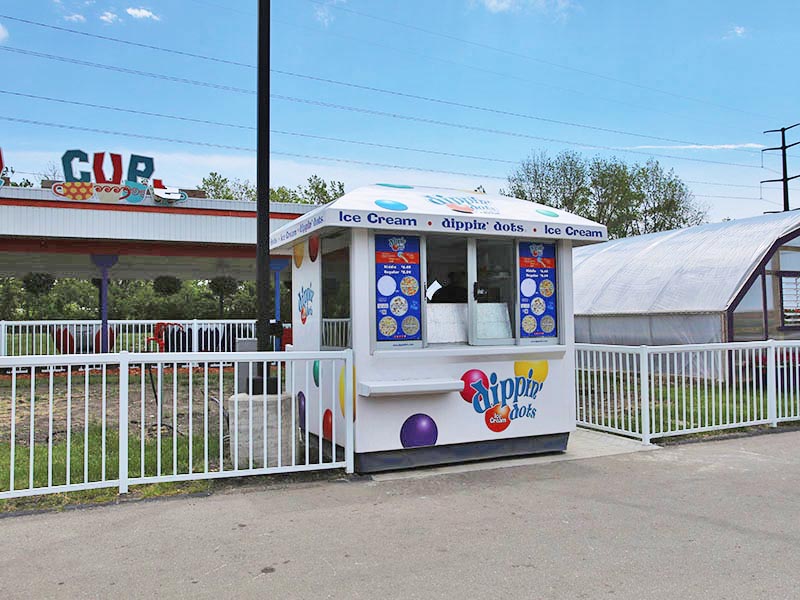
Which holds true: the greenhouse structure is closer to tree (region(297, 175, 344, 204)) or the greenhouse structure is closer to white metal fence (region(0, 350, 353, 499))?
white metal fence (region(0, 350, 353, 499))

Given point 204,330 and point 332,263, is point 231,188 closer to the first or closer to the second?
point 204,330

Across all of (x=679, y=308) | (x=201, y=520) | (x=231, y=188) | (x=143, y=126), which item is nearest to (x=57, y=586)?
(x=201, y=520)

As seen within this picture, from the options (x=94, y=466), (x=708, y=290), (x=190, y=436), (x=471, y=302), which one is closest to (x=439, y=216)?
(x=471, y=302)

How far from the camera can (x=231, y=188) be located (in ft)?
177

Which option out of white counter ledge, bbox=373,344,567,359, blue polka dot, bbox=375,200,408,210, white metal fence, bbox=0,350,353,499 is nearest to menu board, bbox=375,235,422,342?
white counter ledge, bbox=373,344,567,359

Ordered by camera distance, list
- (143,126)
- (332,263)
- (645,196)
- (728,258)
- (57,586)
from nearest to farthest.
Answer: (57,586) < (332,263) < (728,258) < (143,126) < (645,196)

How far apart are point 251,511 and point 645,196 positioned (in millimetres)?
44938

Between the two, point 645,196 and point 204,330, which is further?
point 645,196

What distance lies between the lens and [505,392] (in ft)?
23.1

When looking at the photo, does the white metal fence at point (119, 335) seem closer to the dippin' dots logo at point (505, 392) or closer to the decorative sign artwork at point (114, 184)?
the decorative sign artwork at point (114, 184)

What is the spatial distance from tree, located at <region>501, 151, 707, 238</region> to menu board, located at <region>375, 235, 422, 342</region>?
128ft

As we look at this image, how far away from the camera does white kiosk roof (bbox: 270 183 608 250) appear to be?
6.29 metres

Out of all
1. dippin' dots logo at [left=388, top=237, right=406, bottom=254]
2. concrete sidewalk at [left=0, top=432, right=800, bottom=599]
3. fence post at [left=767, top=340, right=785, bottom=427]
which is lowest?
concrete sidewalk at [left=0, top=432, right=800, bottom=599]

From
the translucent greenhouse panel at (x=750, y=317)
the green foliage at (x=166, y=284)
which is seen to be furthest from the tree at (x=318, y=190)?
the translucent greenhouse panel at (x=750, y=317)
